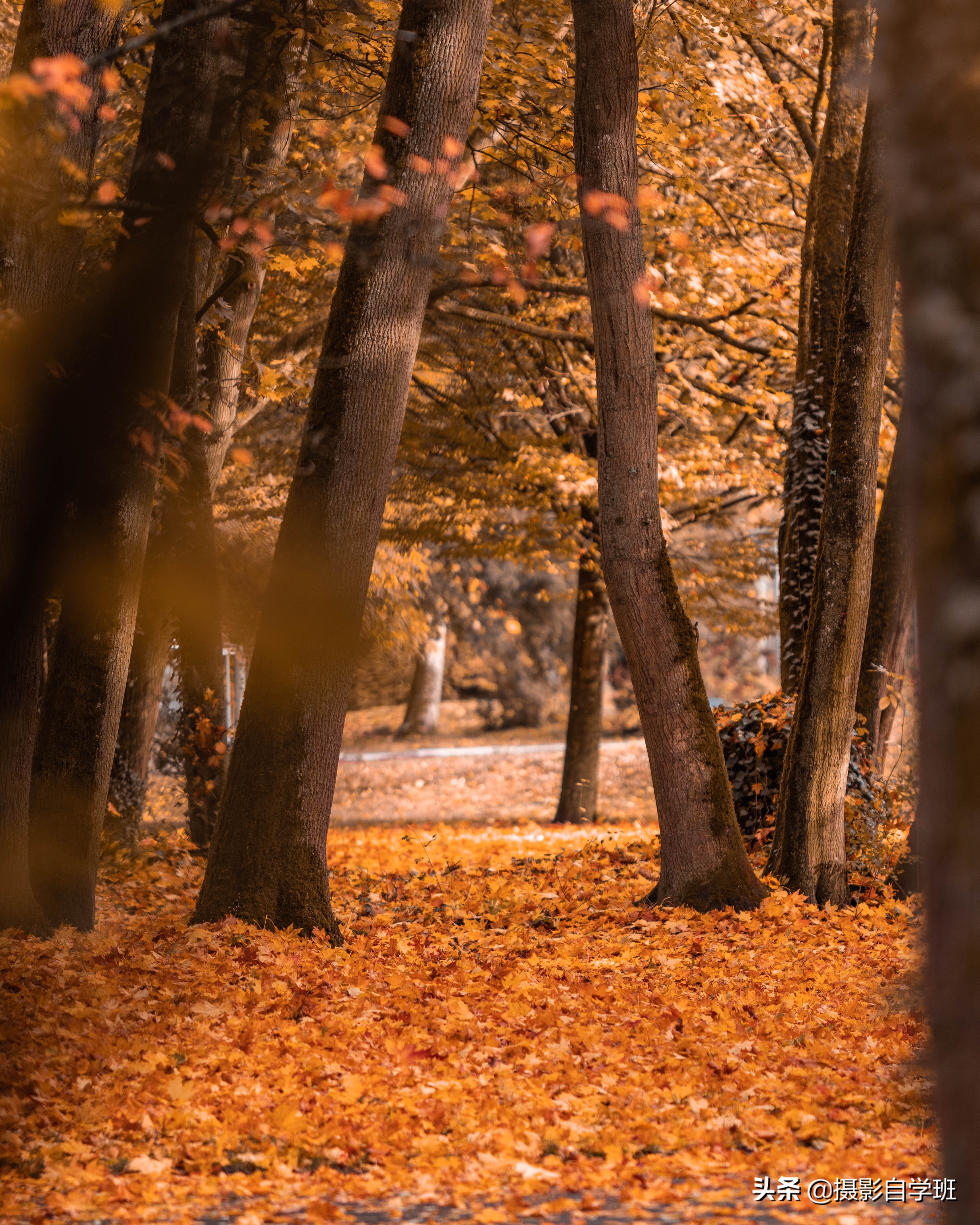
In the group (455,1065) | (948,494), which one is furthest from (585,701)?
(948,494)

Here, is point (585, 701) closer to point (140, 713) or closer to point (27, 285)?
point (140, 713)

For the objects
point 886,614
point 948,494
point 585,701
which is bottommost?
point 585,701

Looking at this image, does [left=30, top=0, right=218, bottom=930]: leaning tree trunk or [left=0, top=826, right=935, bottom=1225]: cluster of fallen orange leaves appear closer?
[left=0, top=826, right=935, bottom=1225]: cluster of fallen orange leaves

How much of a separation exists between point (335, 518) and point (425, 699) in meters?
21.3

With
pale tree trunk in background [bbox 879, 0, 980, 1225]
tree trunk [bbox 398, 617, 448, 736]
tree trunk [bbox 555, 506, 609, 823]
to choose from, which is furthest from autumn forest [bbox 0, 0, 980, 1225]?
tree trunk [bbox 398, 617, 448, 736]

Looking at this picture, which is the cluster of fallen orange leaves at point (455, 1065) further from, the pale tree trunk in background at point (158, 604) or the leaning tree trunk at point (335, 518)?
the pale tree trunk in background at point (158, 604)

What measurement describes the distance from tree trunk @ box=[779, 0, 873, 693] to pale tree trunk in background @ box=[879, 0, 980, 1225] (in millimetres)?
7960

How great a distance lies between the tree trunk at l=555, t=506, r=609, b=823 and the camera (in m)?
14.8

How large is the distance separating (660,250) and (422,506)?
14.9 ft

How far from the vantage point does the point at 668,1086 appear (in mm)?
4035

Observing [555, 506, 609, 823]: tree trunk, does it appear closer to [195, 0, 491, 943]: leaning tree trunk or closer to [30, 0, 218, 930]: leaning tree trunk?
[195, 0, 491, 943]: leaning tree trunk

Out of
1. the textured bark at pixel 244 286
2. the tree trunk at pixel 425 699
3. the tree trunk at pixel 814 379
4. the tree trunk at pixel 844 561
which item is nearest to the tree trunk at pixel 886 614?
the tree trunk at pixel 814 379

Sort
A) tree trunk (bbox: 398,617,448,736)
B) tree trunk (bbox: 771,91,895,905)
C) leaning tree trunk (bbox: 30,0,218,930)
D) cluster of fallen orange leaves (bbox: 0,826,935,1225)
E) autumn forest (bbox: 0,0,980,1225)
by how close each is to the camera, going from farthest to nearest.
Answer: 1. tree trunk (bbox: 398,617,448,736)
2. tree trunk (bbox: 771,91,895,905)
3. leaning tree trunk (bbox: 30,0,218,930)
4. cluster of fallen orange leaves (bbox: 0,826,935,1225)
5. autumn forest (bbox: 0,0,980,1225)

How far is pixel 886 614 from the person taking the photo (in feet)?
28.7
